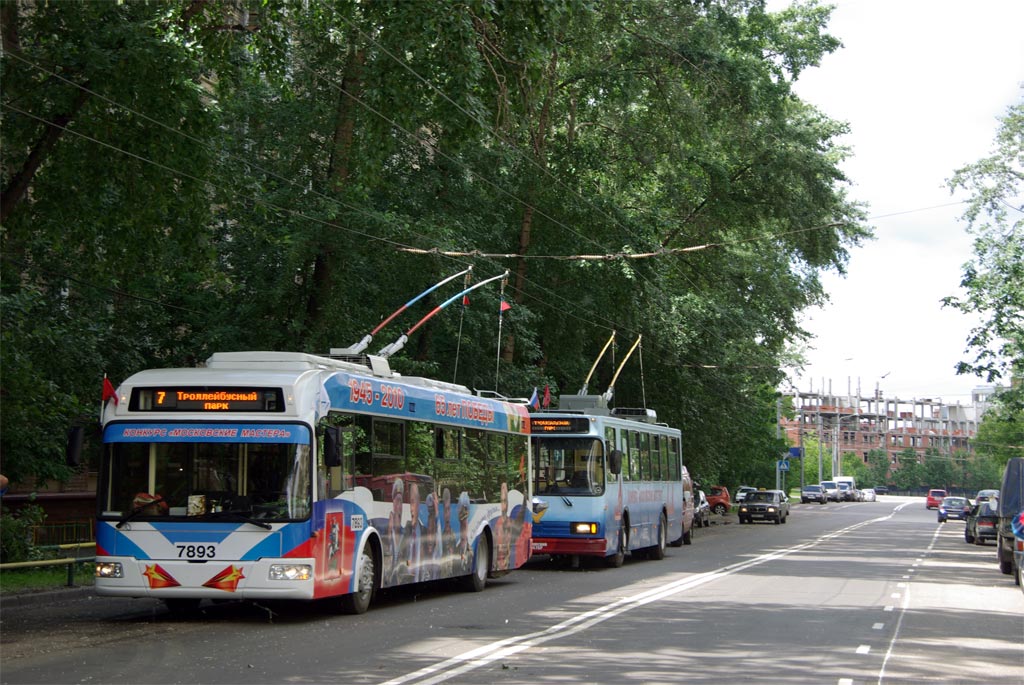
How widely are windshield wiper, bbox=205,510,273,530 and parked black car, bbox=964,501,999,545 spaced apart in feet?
108

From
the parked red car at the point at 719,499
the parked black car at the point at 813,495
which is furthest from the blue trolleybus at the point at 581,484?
the parked black car at the point at 813,495

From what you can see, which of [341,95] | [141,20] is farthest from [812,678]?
[341,95]

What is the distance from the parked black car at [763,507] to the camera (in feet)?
202

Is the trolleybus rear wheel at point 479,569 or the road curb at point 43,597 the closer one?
the road curb at point 43,597

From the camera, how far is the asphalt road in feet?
35.9

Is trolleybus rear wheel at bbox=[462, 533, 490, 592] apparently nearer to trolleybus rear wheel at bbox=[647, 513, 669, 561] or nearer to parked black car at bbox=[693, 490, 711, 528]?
trolleybus rear wheel at bbox=[647, 513, 669, 561]

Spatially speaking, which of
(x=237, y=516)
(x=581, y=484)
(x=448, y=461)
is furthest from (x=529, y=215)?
(x=237, y=516)

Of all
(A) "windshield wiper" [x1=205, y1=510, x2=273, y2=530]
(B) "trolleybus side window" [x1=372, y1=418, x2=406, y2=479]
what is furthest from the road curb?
(B) "trolleybus side window" [x1=372, y1=418, x2=406, y2=479]

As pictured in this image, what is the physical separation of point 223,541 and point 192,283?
13.4 meters

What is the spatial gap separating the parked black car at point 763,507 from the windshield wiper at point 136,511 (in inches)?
1947

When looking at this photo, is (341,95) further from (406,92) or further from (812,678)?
(812,678)

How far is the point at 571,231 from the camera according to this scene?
3606 centimetres

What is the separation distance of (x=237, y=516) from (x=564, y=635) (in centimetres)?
362

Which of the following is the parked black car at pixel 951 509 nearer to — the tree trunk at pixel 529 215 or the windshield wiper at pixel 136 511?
the tree trunk at pixel 529 215
